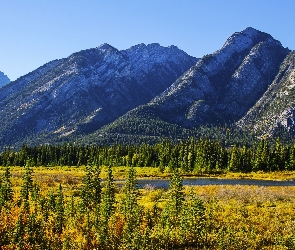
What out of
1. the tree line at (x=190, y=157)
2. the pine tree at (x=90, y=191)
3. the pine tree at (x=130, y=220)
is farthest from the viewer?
the tree line at (x=190, y=157)

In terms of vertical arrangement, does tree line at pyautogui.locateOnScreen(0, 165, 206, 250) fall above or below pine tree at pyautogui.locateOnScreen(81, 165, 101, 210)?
below

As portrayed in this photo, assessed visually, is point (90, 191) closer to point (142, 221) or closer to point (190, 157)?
point (142, 221)

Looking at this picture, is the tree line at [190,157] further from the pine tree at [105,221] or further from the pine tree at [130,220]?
the pine tree at [105,221]

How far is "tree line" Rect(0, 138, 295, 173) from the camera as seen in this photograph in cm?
14400

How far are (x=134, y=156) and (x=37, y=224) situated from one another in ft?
445

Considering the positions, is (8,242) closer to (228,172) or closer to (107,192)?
(107,192)

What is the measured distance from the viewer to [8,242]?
2845cm

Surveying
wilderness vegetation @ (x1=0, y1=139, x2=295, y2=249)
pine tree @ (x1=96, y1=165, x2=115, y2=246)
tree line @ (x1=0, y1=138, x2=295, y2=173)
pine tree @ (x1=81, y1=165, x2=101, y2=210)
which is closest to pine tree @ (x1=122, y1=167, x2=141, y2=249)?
wilderness vegetation @ (x1=0, y1=139, x2=295, y2=249)

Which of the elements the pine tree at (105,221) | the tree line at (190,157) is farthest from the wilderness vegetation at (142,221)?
the tree line at (190,157)

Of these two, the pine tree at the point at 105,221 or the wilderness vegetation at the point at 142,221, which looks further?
the wilderness vegetation at the point at 142,221

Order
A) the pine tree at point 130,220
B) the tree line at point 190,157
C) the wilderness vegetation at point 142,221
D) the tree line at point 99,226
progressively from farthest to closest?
1. the tree line at point 190,157
2. the wilderness vegetation at point 142,221
3. the tree line at point 99,226
4. the pine tree at point 130,220

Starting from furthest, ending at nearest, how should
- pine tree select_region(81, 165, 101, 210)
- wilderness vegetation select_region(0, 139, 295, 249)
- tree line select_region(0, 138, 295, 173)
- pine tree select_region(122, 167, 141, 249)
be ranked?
tree line select_region(0, 138, 295, 173) → pine tree select_region(81, 165, 101, 210) → wilderness vegetation select_region(0, 139, 295, 249) → pine tree select_region(122, 167, 141, 249)

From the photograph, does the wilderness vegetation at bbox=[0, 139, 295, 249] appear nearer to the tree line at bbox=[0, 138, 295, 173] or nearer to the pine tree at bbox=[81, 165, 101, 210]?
the pine tree at bbox=[81, 165, 101, 210]

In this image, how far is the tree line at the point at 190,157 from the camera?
144 metres
